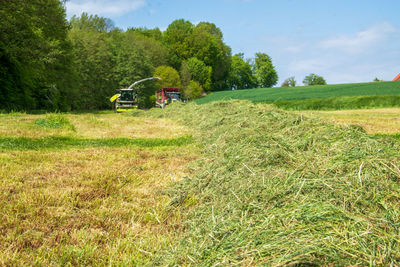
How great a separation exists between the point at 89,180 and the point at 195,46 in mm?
65542

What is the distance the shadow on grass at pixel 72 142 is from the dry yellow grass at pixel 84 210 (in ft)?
3.28

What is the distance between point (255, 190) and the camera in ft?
8.91

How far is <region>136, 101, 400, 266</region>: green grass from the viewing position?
1684 millimetres

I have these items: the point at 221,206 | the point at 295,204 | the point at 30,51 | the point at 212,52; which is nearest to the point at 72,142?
the point at 221,206

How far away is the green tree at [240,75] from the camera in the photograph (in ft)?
288

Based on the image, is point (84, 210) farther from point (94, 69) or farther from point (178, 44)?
point (178, 44)

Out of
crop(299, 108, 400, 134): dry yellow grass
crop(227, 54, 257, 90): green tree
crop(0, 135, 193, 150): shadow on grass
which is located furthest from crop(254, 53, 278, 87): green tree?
crop(0, 135, 193, 150): shadow on grass

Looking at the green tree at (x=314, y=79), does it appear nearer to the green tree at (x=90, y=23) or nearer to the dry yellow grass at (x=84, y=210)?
the green tree at (x=90, y=23)

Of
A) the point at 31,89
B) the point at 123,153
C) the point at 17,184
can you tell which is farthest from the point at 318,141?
the point at 31,89

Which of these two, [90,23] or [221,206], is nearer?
[221,206]

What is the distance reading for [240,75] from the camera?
9056 centimetres

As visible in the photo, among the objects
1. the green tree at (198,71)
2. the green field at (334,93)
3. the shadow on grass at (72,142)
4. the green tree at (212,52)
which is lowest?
the shadow on grass at (72,142)

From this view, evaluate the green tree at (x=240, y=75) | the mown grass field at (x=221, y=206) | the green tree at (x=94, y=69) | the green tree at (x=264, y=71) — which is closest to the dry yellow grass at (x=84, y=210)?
the mown grass field at (x=221, y=206)

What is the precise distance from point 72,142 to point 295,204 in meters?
5.94
